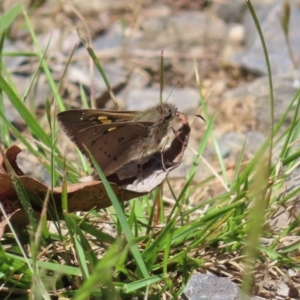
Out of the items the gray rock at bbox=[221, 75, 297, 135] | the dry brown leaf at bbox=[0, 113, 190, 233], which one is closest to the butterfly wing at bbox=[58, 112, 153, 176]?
the dry brown leaf at bbox=[0, 113, 190, 233]

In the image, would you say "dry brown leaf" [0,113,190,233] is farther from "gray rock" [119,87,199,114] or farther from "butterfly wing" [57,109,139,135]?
"gray rock" [119,87,199,114]

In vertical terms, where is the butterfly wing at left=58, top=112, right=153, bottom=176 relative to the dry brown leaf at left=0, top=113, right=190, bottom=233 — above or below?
above

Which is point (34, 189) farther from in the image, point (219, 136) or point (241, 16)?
point (241, 16)

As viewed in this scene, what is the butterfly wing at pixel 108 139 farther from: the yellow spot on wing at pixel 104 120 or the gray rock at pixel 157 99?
the gray rock at pixel 157 99

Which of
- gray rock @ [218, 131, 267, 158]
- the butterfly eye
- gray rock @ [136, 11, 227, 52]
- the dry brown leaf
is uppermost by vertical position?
gray rock @ [136, 11, 227, 52]

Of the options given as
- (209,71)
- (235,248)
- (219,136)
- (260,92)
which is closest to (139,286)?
(235,248)

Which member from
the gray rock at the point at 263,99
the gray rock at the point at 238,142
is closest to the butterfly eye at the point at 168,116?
the gray rock at the point at 238,142

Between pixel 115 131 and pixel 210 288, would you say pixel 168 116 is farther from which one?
pixel 210 288
